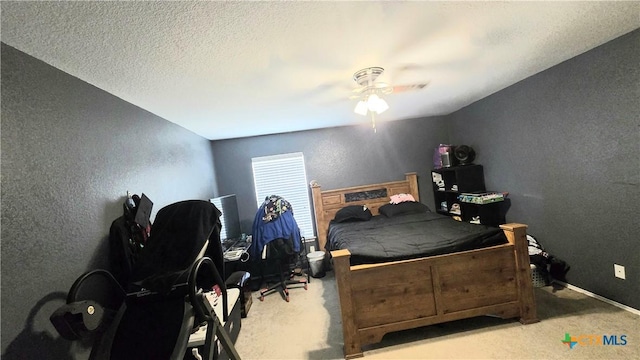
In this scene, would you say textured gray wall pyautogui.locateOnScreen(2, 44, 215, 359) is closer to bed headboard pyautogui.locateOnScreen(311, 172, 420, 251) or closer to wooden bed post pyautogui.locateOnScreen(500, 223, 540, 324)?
bed headboard pyautogui.locateOnScreen(311, 172, 420, 251)

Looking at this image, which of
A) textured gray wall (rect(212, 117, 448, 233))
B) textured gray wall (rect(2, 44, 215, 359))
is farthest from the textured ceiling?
textured gray wall (rect(212, 117, 448, 233))

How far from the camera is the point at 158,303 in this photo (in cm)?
140

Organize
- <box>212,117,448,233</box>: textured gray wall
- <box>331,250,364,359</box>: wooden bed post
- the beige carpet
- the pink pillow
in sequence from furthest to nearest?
<box>212,117,448,233</box>: textured gray wall, the pink pillow, <box>331,250,364,359</box>: wooden bed post, the beige carpet

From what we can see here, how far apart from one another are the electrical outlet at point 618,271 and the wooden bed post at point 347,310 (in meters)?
2.39

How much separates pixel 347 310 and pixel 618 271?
2455 mm

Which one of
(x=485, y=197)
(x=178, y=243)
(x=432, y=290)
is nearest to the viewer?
(x=178, y=243)

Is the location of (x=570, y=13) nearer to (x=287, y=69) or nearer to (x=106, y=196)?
(x=287, y=69)

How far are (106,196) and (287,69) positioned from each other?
4.98ft

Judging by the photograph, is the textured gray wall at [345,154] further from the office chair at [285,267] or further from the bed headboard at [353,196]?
the office chair at [285,267]

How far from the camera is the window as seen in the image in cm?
455

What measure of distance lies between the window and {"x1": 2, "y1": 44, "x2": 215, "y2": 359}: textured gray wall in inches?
96.2

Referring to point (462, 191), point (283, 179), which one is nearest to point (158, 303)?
point (283, 179)

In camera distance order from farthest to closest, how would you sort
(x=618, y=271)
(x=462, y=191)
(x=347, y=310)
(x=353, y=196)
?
(x=353, y=196), (x=462, y=191), (x=618, y=271), (x=347, y=310)

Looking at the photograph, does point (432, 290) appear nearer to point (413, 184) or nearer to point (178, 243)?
point (178, 243)
